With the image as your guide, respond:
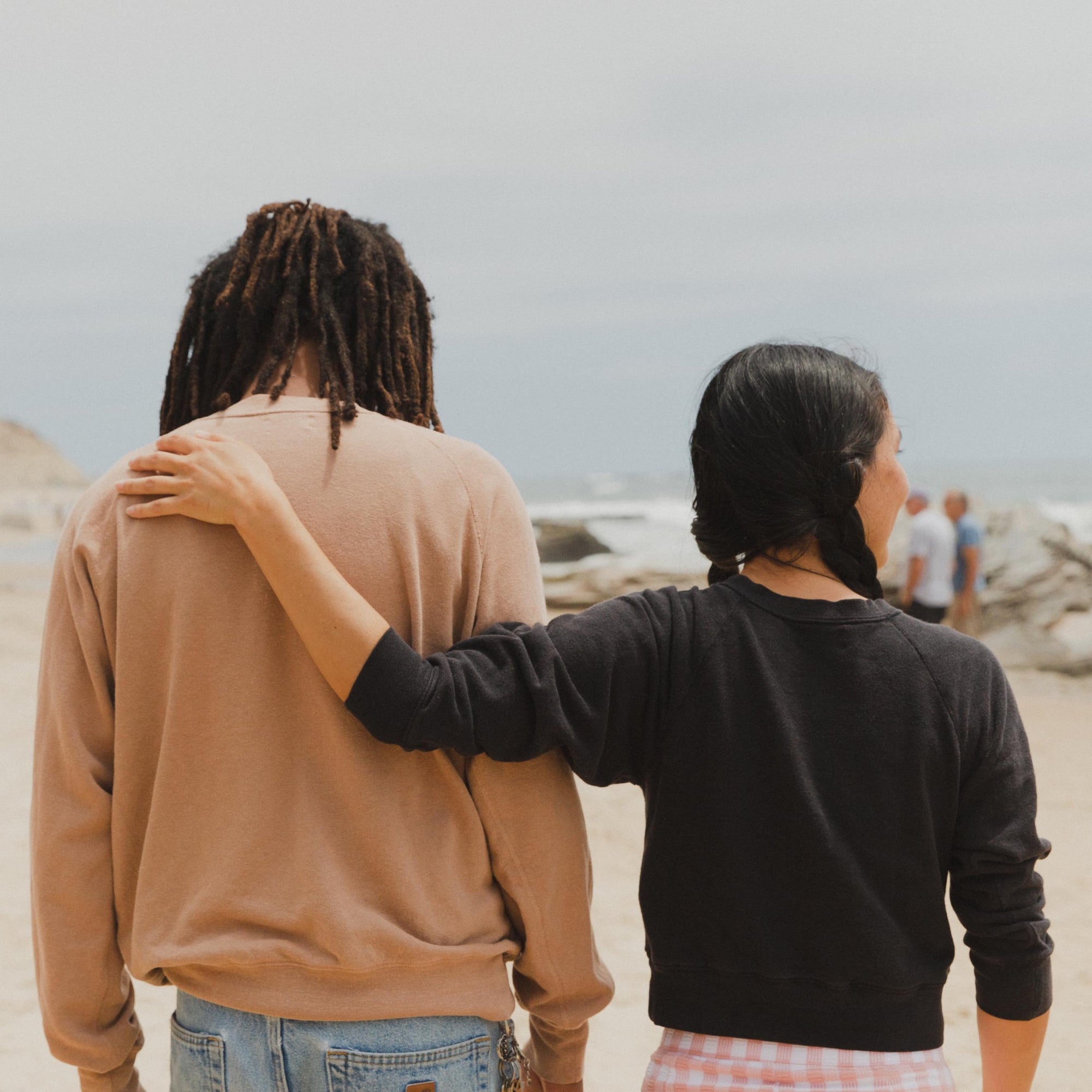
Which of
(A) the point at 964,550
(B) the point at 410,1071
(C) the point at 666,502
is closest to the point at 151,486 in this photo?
(B) the point at 410,1071

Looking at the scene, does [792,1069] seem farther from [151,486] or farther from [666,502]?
[666,502]

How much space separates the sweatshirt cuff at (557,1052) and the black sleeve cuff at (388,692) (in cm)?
69

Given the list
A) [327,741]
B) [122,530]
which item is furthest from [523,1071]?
[122,530]

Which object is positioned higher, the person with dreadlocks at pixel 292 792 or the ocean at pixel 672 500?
the person with dreadlocks at pixel 292 792

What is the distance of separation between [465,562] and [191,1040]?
2.43ft

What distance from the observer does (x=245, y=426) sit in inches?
63.0

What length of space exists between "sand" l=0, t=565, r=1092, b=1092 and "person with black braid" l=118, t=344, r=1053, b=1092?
99.0 inches

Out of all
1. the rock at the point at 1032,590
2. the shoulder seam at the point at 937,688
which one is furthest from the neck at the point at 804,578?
the rock at the point at 1032,590

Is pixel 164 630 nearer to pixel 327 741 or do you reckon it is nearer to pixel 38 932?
pixel 327 741

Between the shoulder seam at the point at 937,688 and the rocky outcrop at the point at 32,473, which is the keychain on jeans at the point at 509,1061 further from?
the rocky outcrop at the point at 32,473

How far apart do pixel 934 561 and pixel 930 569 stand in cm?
7

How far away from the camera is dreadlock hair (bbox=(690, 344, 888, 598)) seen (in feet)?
5.08

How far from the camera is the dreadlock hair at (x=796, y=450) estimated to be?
1.55m

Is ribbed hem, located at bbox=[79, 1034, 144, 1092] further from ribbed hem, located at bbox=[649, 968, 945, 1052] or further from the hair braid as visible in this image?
the hair braid
